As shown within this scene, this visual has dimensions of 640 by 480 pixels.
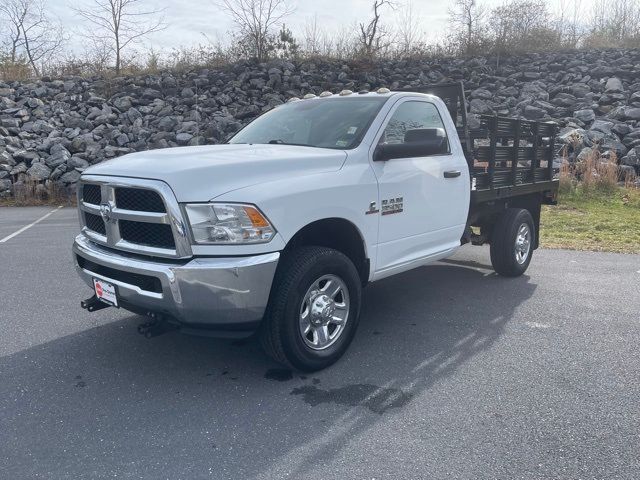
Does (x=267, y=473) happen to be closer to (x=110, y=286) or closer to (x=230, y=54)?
(x=110, y=286)

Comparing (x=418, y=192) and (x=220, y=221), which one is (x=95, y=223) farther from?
(x=418, y=192)

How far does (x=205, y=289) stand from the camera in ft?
10.9

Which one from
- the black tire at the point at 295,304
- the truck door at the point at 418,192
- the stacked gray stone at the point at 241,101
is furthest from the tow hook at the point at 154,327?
the stacked gray stone at the point at 241,101

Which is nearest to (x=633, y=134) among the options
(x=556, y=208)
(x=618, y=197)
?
(x=618, y=197)

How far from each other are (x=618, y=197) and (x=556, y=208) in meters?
1.77

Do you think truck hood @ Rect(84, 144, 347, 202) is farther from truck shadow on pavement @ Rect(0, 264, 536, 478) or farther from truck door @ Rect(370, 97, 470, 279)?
truck shadow on pavement @ Rect(0, 264, 536, 478)

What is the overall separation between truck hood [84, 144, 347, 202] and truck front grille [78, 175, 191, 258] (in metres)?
0.07

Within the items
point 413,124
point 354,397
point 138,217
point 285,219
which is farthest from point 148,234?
point 413,124

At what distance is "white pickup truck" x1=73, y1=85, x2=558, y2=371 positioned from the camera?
340cm

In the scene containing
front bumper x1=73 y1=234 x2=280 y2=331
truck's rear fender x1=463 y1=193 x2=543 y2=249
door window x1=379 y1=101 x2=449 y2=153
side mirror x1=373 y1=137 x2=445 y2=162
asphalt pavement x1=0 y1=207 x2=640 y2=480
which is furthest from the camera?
truck's rear fender x1=463 y1=193 x2=543 y2=249

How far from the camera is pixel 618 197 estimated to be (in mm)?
12453

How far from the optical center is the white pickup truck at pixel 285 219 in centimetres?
340

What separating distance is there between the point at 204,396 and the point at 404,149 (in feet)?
7.87

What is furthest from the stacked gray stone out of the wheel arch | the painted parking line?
the wheel arch
